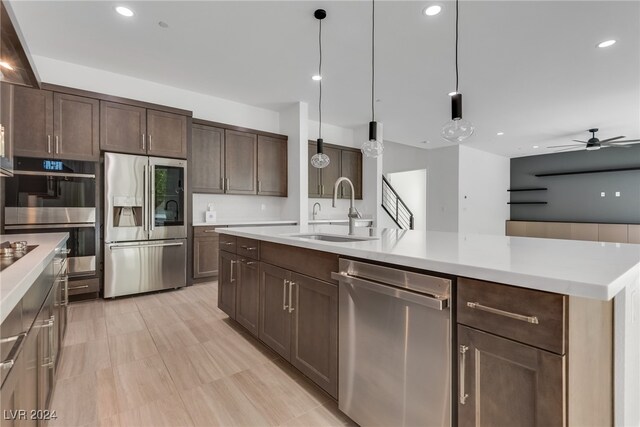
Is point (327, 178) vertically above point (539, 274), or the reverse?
point (327, 178)

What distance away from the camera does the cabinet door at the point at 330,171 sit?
19.7 ft

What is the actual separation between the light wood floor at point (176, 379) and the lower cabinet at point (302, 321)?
158 millimetres

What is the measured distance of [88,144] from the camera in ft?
11.4

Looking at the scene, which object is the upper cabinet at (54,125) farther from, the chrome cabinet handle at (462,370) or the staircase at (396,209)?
the staircase at (396,209)

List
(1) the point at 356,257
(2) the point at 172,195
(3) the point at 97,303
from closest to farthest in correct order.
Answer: (1) the point at 356,257 → (3) the point at 97,303 → (2) the point at 172,195

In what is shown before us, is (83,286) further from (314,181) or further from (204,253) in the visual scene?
(314,181)

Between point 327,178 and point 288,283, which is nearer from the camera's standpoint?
point 288,283

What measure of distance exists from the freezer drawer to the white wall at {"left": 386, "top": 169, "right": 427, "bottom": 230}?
23.4 feet

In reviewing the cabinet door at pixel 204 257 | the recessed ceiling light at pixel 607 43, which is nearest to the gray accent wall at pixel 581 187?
the recessed ceiling light at pixel 607 43

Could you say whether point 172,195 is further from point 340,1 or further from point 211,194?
point 340,1

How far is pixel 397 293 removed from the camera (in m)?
1.24

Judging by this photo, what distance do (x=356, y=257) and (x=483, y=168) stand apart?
867 centimetres

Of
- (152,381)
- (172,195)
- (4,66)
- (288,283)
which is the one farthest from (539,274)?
(172,195)

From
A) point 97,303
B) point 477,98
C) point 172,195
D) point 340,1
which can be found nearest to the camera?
point 340,1
